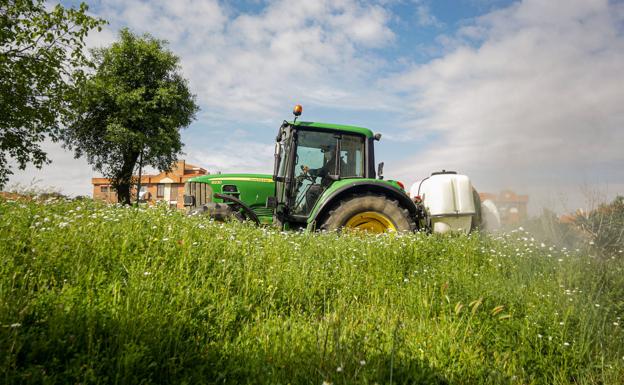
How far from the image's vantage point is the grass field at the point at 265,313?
240cm

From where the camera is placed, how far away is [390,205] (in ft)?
22.7

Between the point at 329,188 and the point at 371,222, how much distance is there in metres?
1.01

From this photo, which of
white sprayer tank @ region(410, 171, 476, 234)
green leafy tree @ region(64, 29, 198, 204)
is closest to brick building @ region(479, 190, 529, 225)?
white sprayer tank @ region(410, 171, 476, 234)

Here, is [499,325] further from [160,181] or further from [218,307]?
[160,181]

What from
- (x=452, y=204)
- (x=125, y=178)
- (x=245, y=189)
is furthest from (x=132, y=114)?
(x=452, y=204)

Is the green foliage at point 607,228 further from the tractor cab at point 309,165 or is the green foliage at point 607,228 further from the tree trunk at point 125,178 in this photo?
the tree trunk at point 125,178

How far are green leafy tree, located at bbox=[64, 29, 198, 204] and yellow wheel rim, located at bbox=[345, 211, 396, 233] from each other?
19507 millimetres

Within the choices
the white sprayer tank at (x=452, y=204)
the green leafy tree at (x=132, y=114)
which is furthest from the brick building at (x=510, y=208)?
the green leafy tree at (x=132, y=114)

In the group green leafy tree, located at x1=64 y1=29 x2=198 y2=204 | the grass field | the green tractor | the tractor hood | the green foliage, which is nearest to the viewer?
the grass field

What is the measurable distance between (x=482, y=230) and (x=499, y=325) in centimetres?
459

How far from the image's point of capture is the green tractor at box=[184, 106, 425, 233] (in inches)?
271

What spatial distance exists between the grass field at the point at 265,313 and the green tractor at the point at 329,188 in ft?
5.57

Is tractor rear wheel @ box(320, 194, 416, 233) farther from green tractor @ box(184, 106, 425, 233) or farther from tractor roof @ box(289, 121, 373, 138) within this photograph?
tractor roof @ box(289, 121, 373, 138)

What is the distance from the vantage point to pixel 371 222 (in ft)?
23.3
